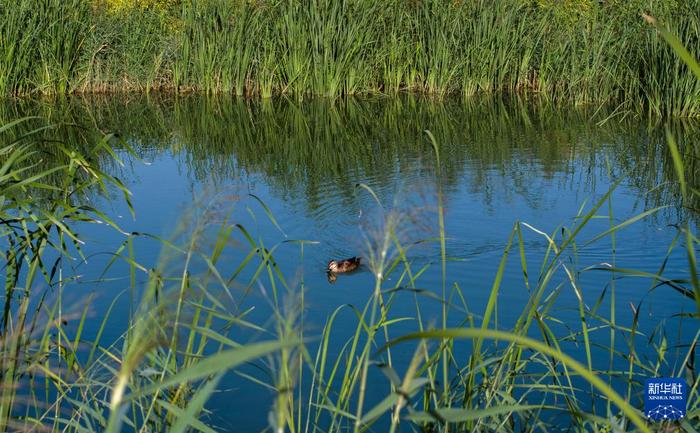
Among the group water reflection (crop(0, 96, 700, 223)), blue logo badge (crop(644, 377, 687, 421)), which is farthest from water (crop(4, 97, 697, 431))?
blue logo badge (crop(644, 377, 687, 421))

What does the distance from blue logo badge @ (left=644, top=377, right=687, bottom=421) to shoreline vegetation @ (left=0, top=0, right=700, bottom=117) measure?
364 inches

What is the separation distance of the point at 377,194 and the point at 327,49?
17.6 feet

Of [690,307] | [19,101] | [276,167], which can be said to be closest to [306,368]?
[690,307]

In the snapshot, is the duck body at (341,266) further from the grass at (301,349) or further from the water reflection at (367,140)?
the water reflection at (367,140)

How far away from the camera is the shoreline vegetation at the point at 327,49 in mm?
11234

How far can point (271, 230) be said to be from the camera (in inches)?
220

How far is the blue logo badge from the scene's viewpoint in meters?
1.80

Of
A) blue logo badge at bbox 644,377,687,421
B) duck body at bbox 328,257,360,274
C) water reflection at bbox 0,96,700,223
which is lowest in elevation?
duck body at bbox 328,257,360,274

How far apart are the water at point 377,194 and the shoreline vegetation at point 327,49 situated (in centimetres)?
52

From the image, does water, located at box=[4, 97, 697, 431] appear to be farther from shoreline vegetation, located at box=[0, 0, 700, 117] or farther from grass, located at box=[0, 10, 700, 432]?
shoreline vegetation, located at box=[0, 0, 700, 117]

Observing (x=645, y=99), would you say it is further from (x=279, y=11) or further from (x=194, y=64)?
(x=194, y=64)

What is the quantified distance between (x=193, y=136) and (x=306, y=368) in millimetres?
6013

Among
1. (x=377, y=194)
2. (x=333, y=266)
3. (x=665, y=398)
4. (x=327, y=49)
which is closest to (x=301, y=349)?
(x=665, y=398)

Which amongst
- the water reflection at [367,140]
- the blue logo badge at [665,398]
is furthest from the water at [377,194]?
the blue logo badge at [665,398]
